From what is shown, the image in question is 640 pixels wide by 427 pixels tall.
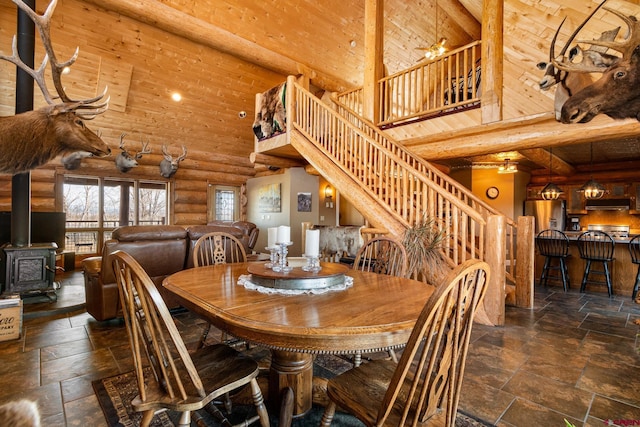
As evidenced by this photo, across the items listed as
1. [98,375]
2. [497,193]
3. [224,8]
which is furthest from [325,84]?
[98,375]

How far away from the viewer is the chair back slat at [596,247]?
4.62 m

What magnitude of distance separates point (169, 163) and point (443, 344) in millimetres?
7806

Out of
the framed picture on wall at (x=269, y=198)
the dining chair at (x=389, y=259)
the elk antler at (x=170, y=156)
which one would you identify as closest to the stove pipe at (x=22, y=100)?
the elk antler at (x=170, y=156)

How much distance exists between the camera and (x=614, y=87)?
3.34 metres

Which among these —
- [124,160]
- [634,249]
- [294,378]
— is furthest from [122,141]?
[634,249]

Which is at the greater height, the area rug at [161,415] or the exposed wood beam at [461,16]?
the exposed wood beam at [461,16]

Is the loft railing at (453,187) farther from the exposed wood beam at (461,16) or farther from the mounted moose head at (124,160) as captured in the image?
the mounted moose head at (124,160)

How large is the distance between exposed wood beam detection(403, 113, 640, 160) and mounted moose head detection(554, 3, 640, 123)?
0.26 metres

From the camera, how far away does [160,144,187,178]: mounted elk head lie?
7.61 meters

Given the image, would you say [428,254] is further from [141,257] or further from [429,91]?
[429,91]

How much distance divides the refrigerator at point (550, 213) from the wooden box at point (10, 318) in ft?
31.1

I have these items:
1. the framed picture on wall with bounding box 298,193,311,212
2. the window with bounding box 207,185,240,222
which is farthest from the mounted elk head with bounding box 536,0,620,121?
the window with bounding box 207,185,240,222

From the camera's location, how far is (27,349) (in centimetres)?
266

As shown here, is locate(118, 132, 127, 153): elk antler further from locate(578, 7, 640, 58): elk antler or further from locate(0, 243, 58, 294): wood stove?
locate(578, 7, 640, 58): elk antler
